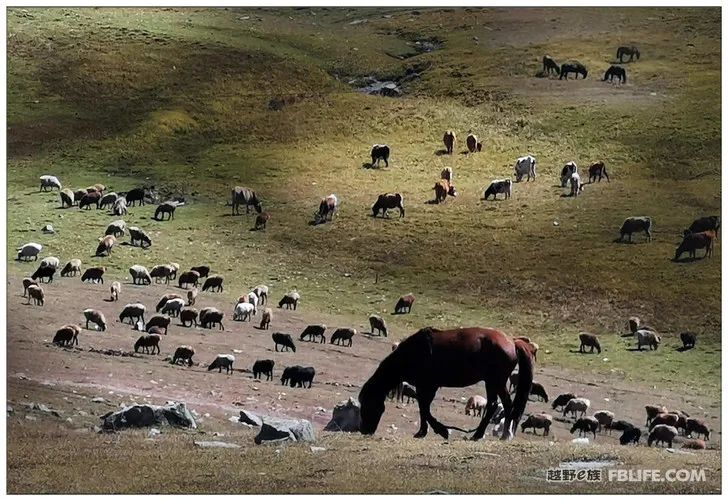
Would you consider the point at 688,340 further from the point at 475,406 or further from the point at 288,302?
the point at 288,302

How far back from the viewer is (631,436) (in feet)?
149

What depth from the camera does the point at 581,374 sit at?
5469cm

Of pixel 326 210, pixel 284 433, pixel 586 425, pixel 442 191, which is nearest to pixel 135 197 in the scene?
pixel 326 210

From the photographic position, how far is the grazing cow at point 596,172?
7706cm

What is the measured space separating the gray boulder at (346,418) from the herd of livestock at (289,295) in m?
1.73

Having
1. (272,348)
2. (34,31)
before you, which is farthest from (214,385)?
(34,31)

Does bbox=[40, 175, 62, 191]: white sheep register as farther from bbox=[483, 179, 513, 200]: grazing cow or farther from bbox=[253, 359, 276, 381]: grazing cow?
bbox=[253, 359, 276, 381]: grazing cow

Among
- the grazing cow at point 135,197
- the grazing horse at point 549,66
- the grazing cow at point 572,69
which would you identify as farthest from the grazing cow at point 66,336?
the grazing cow at point 572,69

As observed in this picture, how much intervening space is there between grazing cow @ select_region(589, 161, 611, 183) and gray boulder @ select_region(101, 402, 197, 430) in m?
42.2

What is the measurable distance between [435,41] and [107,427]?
67.7m

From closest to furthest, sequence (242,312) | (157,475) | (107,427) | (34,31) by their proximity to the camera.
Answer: (157,475) < (107,427) < (242,312) < (34,31)

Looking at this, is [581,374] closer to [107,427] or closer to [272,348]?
[272,348]


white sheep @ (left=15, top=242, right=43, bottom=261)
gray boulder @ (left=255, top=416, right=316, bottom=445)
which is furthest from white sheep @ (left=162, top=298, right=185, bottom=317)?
gray boulder @ (left=255, top=416, right=316, bottom=445)

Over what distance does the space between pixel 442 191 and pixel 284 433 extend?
40.7m
